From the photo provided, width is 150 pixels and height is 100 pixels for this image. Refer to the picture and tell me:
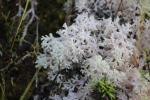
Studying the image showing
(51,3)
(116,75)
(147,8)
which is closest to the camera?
(116,75)

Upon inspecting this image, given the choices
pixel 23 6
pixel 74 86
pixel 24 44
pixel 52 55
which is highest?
pixel 23 6

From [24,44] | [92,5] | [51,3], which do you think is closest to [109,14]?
[92,5]

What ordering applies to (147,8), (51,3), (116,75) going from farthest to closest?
(51,3) < (147,8) < (116,75)

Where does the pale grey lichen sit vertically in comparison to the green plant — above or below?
above

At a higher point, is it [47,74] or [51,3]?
[51,3]

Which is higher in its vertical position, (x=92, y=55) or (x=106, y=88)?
(x=92, y=55)

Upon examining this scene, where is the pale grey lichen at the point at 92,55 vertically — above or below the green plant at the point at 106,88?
above

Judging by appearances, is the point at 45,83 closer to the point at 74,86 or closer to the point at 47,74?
the point at 47,74

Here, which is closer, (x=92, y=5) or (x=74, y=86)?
(x=74, y=86)
